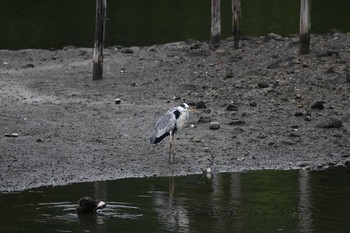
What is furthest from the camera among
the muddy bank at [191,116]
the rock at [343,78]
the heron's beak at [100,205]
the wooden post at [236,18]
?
the wooden post at [236,18]

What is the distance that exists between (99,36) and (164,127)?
623 cm

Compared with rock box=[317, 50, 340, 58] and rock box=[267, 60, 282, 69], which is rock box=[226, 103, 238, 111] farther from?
rock box=[317, 50, 340, 58]

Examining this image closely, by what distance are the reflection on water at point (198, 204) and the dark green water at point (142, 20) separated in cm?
1721

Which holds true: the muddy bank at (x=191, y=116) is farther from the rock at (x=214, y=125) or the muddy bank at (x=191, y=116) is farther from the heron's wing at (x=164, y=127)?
the heron's wing at (x=164, y=127)

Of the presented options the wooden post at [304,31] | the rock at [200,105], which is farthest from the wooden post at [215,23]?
the rock at [200,105]

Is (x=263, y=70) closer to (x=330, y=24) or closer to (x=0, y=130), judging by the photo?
(x=0, y=130)

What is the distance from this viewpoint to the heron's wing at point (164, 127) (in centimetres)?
1448

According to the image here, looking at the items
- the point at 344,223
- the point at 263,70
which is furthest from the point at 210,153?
the point at 263,70

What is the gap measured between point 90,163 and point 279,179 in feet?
8.73

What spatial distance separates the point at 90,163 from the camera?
14195mm

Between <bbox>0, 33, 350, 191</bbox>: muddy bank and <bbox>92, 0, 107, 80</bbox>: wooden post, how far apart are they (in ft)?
1.09

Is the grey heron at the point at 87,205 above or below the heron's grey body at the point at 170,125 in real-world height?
below

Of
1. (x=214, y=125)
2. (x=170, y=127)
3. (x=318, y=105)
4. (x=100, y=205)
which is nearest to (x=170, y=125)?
(x=170, y=127)

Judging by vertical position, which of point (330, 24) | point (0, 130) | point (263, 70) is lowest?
point (0, 130)
